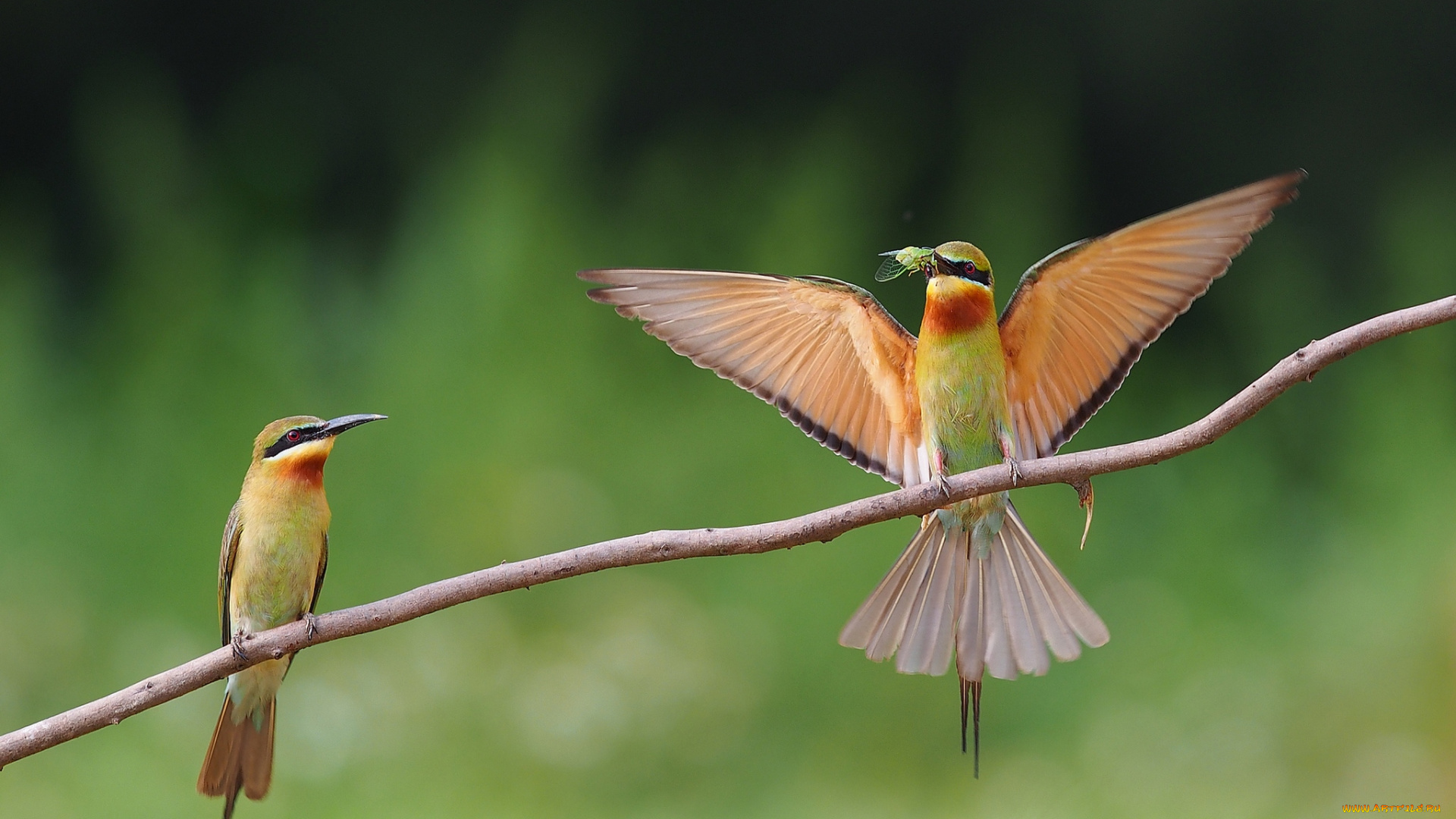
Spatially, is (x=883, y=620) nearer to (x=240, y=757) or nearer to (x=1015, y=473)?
(x=1015, y=473)

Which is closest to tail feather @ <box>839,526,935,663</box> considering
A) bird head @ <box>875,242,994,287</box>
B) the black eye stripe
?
bird head @ <box>875,242,994,287</box>

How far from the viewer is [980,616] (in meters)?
1.71

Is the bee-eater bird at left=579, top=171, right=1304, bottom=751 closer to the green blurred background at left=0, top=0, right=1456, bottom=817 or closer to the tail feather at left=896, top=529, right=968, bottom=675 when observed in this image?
the tail feather at left=896, top=529, right=968, bottom=675

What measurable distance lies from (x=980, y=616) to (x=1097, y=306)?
16.6 inches

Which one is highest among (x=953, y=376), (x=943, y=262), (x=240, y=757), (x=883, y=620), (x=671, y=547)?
(x=943, y=262)

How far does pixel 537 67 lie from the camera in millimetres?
3559

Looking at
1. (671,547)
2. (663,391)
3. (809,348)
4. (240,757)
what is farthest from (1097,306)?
(663,391)

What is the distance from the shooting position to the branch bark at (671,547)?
1.18 meters

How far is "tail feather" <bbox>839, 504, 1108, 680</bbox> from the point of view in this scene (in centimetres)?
166

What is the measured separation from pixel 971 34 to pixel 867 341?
2229 millimetres

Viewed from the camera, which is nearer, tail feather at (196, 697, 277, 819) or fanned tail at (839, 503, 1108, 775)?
fanned tail at (839, 503, 1108, 775)

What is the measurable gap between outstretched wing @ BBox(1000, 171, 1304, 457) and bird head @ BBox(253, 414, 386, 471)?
34.4 inches

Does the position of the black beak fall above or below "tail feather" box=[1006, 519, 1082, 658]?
above

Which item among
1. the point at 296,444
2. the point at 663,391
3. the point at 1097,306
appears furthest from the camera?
the point at 663,391
